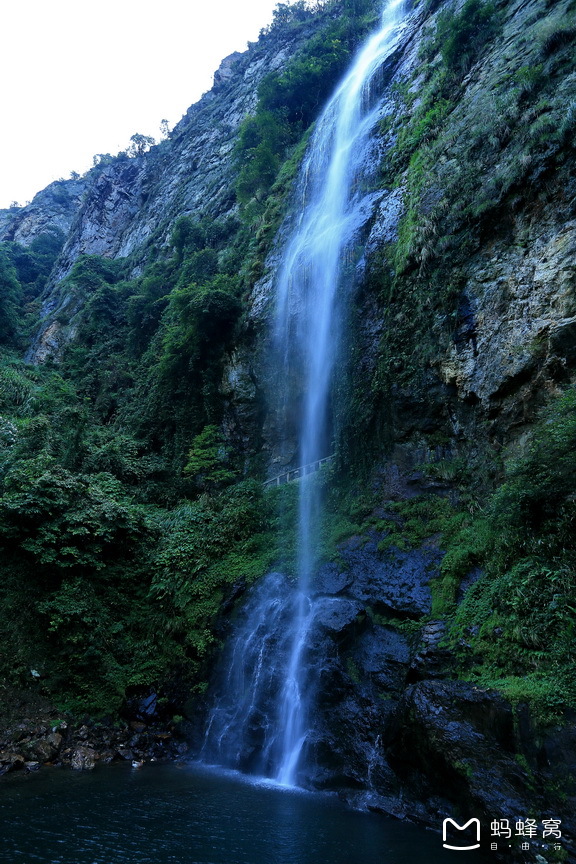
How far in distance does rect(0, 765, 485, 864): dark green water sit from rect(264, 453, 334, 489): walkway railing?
8.44 metres

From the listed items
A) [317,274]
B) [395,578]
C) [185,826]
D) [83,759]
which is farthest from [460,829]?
[317,274]

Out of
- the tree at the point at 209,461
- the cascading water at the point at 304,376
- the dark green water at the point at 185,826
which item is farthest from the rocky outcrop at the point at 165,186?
the dark green water at the point at 185,826

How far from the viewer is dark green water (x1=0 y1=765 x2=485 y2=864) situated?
5371 millimetres

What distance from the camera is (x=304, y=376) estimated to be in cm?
1638

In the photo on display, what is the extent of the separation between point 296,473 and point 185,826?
1024 cm

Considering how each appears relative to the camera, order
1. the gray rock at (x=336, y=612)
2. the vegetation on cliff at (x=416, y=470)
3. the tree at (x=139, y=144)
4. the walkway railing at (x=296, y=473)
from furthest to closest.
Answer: the tree at (x=139, y=144) < the walkway railing at (x=296, y=473) < the gray rock at (x=336, y=612) < the vegetation on cliff at (x=416, y=470)

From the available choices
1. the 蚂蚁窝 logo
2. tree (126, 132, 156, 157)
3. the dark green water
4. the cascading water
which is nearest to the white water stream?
the cascading water

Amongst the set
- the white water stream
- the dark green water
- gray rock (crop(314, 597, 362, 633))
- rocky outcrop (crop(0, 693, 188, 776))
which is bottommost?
the dark green water

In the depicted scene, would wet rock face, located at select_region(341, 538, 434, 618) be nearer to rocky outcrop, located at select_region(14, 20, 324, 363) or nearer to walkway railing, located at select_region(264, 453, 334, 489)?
walkway railing, located at select_region(264, 453, 334, 489)

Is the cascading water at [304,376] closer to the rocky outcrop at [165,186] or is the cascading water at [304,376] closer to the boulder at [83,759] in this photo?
the boulder at [83,759]

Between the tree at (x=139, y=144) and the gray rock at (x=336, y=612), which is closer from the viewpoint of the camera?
the gray rock at (x=336, y=612)

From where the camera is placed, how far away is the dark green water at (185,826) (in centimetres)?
537

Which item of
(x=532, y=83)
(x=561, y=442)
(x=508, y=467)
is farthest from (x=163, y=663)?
(x=532, y=83)

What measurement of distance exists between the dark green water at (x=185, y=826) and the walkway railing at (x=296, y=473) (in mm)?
8439
